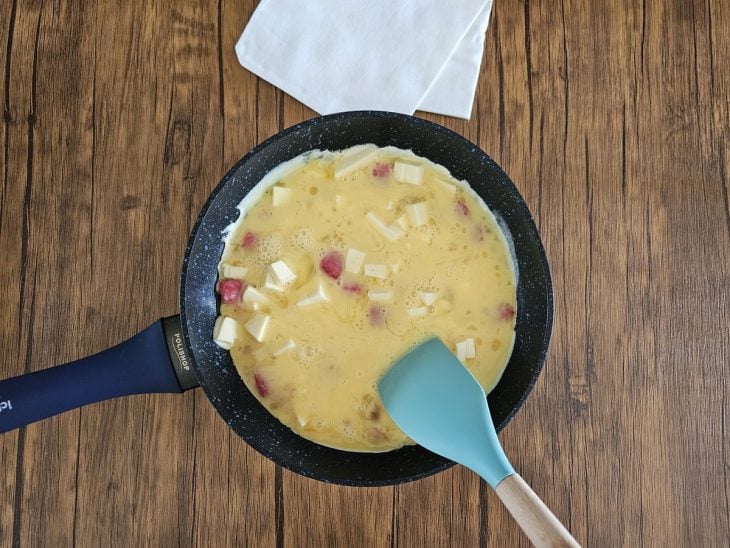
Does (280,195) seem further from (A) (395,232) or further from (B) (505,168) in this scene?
(B) (505,168)

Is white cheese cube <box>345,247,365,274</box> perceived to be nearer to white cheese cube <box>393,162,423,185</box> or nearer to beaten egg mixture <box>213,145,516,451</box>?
beaten egg mixture <box>213,145,516,451</box>

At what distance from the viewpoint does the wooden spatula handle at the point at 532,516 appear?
77 centimetres

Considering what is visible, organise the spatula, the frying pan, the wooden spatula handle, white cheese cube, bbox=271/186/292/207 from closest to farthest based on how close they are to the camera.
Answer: the wooden spatula handle
the spatula
the frying pan
white cheese cube, bbox=271/186/292/207

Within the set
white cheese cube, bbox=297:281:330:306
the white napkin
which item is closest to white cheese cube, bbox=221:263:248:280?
white cheese cube, bbox=297:281:330:306

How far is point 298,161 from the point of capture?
1.15 m

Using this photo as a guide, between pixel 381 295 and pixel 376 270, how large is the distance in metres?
0.04

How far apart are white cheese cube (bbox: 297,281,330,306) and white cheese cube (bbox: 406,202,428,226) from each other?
172mm

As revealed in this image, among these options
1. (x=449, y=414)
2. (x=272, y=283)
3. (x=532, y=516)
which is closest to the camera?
(x=532, y=516)

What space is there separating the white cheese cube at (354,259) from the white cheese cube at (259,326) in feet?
0.48

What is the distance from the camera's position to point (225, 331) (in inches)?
43.2

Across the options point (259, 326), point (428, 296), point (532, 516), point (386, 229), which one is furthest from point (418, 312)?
point (532, 516)

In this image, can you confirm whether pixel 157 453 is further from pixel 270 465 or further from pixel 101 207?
pixel 101 207

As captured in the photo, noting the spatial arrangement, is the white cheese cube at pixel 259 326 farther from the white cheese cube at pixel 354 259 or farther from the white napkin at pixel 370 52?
the white napkin at pixel 370 52

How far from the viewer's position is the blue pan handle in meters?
0.96
